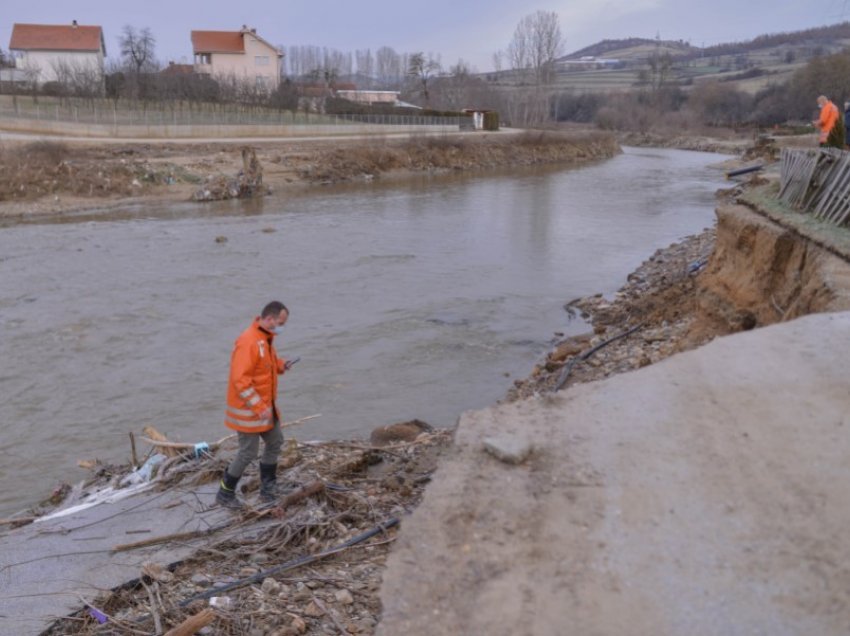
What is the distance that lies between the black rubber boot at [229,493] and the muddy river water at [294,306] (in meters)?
3.40

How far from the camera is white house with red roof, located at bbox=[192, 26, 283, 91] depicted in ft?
240

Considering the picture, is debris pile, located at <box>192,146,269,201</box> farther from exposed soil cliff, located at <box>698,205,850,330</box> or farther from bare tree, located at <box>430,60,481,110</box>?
bare tree, located at <box>430,60,481,110</box>

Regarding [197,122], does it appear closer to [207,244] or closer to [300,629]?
[207,244]

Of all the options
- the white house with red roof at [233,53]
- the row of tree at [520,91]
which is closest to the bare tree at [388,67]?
the row of tree at [520,91]

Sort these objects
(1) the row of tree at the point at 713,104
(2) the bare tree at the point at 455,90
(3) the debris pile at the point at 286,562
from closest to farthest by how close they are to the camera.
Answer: (3) the debris pile at the point at 286,562 < (1) the row of tree at the point at 713,104 < (2) the bare tree at the point at 455,90

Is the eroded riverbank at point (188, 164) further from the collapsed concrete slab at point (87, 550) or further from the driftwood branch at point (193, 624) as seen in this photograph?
the driftwood branch at point (193, 624)

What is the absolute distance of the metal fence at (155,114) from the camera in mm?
44375

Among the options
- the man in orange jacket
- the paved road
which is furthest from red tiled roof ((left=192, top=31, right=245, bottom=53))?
the man in orange jacket

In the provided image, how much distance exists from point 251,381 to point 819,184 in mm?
8584

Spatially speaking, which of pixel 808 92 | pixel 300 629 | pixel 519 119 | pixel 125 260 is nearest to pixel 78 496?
pixel 300 629

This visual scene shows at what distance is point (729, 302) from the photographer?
11.0 m

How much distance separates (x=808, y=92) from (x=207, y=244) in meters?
71.5

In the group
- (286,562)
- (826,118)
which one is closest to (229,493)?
(286,562)

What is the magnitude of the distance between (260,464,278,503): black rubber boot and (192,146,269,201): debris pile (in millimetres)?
27710
